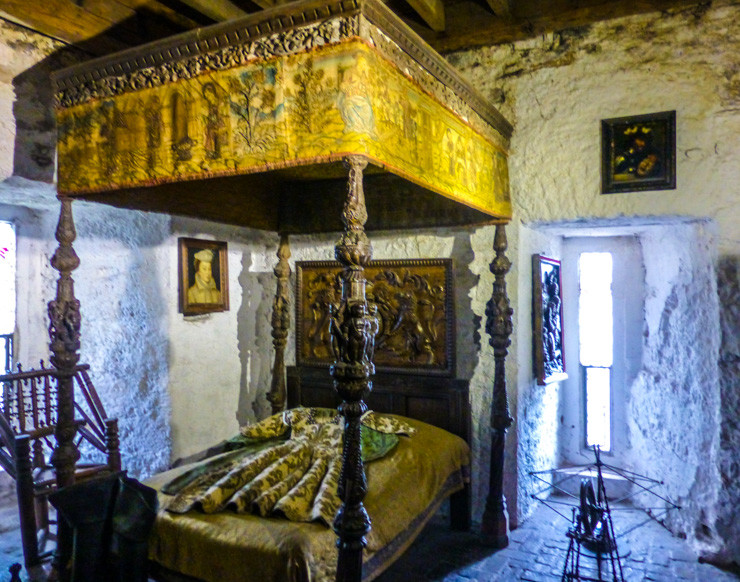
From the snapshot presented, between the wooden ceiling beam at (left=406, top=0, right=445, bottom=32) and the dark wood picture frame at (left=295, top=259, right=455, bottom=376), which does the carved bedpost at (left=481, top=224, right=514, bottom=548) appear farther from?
the wooden ceiling beam at (left=406, top=0, right=445, bottom=32)

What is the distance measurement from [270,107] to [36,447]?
108 inches

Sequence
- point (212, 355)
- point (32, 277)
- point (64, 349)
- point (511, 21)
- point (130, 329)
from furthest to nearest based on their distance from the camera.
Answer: point (212, 355) < point (32, 277) < point (130, 329) < point (511, 21) < point (64, 349)

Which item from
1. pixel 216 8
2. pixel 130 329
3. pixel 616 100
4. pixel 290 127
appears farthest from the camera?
pixel 130 329

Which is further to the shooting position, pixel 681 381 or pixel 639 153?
pixel 681 381

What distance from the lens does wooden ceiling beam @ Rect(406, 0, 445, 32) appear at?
3.52 m

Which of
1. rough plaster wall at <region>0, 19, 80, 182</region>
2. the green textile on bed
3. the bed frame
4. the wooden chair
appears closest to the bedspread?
the green textile on bed

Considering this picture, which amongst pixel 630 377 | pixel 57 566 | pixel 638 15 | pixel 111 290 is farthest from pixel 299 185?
pixel 630 377

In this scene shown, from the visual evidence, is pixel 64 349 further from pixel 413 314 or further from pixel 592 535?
pixel 592 535

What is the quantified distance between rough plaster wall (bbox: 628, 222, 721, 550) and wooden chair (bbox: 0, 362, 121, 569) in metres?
3.78

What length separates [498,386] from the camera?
12.1ft

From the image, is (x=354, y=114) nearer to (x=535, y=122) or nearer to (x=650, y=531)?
(x=535, y=122)

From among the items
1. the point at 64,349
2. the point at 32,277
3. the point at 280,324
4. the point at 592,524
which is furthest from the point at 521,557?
the point at 32,277

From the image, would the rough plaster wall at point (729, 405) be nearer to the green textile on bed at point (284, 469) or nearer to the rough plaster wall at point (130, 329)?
the green textile on bed at point (284, 469)

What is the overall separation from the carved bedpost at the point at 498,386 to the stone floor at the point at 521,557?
22 cm
